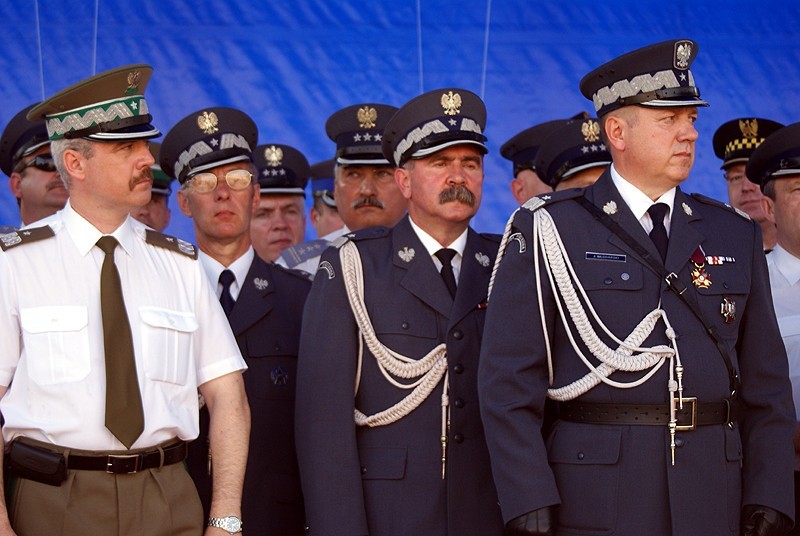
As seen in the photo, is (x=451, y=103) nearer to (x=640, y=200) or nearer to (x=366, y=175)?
(x=640, y=200)

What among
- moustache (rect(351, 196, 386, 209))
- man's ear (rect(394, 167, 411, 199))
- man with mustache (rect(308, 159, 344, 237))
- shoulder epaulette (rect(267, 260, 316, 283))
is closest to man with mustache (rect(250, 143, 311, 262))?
man with mustache (rect(308, 159, 344, 237))

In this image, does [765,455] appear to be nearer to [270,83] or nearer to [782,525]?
[782,525]

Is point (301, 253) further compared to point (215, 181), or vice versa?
point (301, 253)

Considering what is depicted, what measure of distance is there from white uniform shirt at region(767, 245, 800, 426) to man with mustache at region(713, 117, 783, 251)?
30.9 inches

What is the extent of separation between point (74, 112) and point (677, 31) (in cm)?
331

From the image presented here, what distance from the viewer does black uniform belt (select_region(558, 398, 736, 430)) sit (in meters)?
3.27

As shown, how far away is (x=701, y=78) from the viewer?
5.90 m

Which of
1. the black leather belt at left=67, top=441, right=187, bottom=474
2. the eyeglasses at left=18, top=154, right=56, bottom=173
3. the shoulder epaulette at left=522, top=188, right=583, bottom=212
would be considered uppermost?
the eyeglasses at left=18, top=154, right=56, bottom=173

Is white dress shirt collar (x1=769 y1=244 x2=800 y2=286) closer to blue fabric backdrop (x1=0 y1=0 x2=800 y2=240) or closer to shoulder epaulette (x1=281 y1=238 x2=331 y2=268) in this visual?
blue fabric backdrop (x1=0 y1=0 x2=800 y2=240)

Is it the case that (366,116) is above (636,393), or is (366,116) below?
above

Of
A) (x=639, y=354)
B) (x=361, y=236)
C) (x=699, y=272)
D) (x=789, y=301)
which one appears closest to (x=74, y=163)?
(x=361, y=236)

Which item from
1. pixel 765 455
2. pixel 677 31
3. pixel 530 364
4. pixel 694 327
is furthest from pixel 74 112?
pixel 677 31

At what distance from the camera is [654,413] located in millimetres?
3275

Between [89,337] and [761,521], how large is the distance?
1.79 meters
